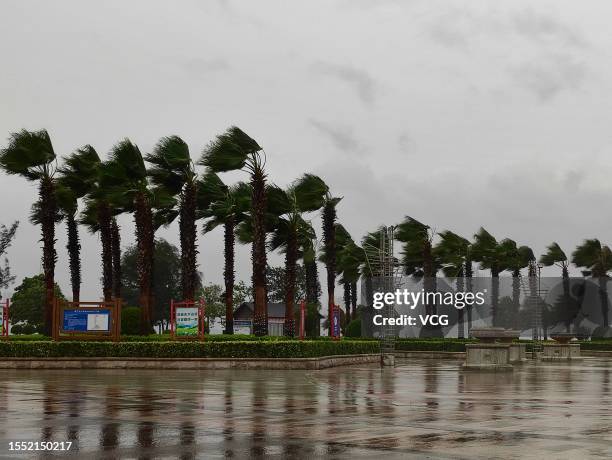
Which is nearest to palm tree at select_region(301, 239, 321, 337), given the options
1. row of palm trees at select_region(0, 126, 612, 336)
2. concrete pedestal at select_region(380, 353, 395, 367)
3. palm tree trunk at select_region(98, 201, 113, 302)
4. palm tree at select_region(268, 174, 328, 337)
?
row of palm trees at select_region(0, 126, 612, 336)

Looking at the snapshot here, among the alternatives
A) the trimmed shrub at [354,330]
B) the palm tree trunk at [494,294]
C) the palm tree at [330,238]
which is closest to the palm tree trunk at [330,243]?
the palm tree at [330,238]

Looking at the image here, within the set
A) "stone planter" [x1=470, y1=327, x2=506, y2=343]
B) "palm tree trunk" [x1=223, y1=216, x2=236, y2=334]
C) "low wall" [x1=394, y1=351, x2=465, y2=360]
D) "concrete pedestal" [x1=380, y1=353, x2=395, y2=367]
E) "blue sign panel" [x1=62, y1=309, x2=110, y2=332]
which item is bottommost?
"low wall" [x1=394, y1=351, x2=465, y2=360]

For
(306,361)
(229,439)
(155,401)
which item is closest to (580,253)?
(306,361)

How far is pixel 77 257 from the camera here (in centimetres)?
5662

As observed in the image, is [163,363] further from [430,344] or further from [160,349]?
[430,344]

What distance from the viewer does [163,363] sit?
38.9 metres

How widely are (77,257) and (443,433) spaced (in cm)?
4566

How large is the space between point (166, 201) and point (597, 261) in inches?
1872

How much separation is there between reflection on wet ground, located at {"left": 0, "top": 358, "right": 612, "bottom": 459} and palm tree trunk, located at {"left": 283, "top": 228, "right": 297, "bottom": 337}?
2015 cm

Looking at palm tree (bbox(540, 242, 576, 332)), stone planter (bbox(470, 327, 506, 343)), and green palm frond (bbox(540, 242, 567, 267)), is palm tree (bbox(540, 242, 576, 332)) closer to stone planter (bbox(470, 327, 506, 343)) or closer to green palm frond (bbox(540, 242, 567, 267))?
green palm frond (bbox(540, 242, 567, 267))

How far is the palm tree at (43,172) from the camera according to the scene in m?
44.2

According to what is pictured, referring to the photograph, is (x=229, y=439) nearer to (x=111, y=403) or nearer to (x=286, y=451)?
(x=286, y=451)

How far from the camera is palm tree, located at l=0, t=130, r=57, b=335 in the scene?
145ft

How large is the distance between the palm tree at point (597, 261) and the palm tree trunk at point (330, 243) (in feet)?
113
